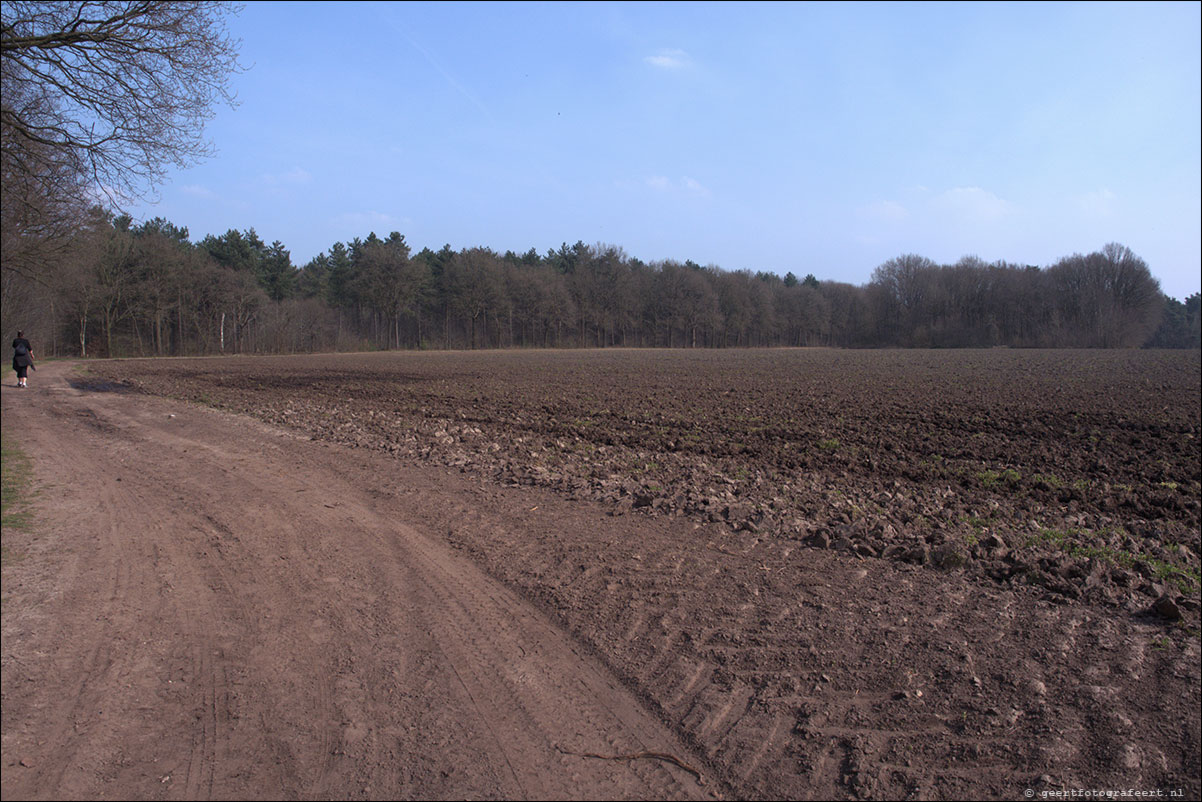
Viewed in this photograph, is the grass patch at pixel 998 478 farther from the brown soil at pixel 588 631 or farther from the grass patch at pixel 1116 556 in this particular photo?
the grass patch at pixel 1116 556

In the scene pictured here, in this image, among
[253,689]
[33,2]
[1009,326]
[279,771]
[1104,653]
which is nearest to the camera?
[279,771]

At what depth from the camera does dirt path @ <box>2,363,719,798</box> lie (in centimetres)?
304

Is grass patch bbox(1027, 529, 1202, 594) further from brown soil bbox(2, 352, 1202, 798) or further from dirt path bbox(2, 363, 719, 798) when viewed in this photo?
dirt path bbox(2, 363, 719, 798)

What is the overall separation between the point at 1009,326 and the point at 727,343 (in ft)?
154

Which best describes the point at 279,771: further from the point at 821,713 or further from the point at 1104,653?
the point at 1104,653

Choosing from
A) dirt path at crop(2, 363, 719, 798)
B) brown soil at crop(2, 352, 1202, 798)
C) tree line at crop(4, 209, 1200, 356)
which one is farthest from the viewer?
tree line at crop(4, 209, 1200, 356)

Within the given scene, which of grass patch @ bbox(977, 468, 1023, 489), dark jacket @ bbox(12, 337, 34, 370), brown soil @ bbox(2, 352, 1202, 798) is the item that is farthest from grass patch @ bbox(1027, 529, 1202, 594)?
dark jacket @ bbox(12, 337, 34, 370)

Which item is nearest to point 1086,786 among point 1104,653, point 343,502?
point 1104,653

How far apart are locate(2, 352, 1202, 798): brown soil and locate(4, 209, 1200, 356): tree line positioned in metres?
23.1

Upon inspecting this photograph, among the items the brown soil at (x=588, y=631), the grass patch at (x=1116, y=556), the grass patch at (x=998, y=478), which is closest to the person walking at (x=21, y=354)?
the brown soil at (x=588, y=631)

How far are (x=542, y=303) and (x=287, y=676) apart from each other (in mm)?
89053

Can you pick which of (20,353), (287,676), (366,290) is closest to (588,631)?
(287,676)

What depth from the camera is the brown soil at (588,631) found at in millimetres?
3277

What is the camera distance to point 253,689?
3693 mm
